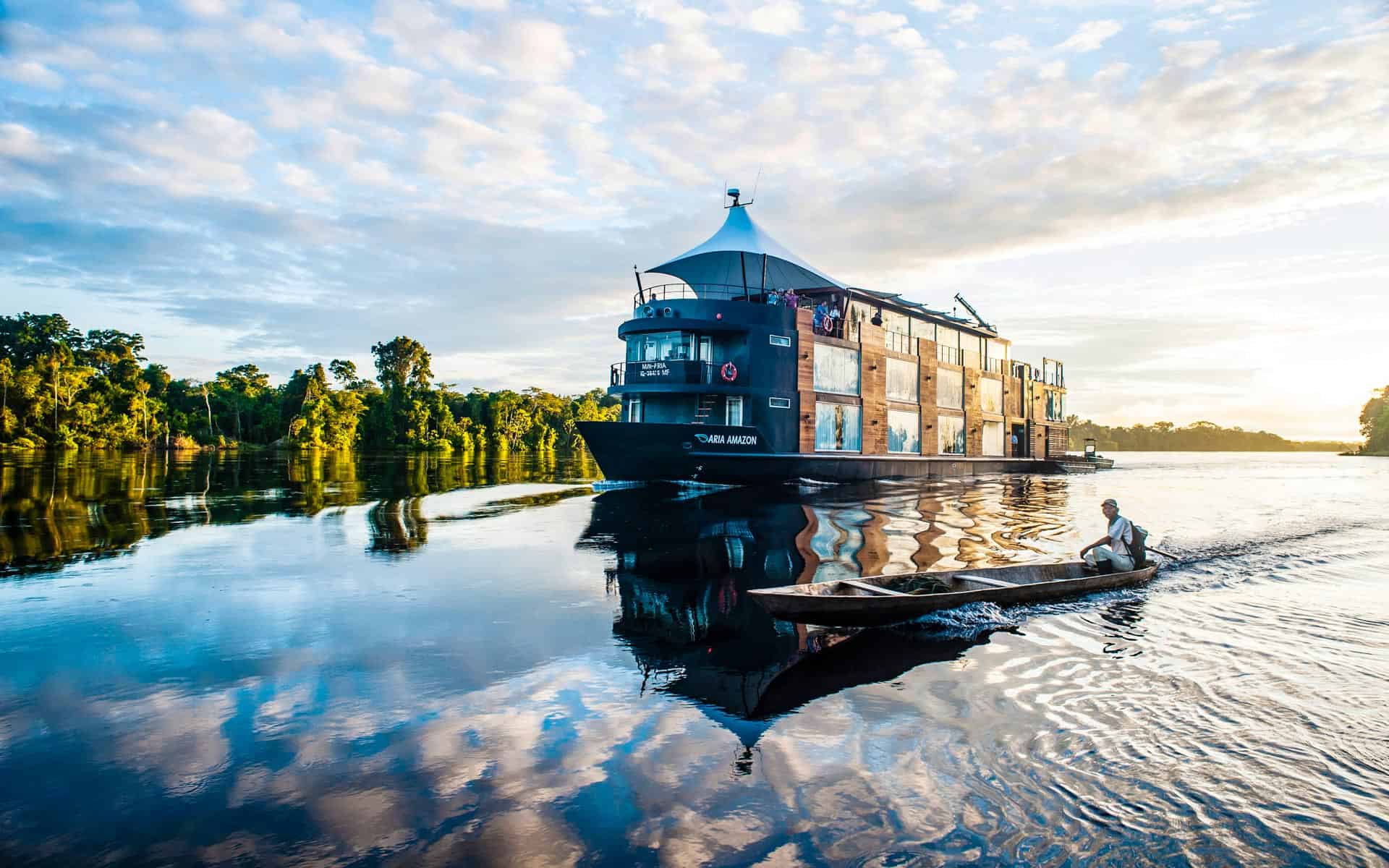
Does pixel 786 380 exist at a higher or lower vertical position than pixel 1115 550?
higher

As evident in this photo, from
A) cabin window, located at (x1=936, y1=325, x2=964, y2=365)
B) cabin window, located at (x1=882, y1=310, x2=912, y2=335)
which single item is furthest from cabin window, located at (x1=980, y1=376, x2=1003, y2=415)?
cabin window, located at (x1=882, y1=310, x2=912, y2=335)

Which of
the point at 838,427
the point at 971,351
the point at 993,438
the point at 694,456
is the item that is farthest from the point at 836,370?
the point at 993,438

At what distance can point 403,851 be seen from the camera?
4504 mm

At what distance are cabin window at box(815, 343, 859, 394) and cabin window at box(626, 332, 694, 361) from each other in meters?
6.98

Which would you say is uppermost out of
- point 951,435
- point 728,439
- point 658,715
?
point 951,435

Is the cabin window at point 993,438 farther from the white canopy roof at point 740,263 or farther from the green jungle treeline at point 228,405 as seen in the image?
the green jungle treeline at point 228,405

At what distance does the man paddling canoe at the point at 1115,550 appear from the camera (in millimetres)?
12859

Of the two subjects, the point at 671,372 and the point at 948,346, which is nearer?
the point at 671,372

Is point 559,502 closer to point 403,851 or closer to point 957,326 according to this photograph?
point 403,851

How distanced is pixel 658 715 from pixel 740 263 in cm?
3391

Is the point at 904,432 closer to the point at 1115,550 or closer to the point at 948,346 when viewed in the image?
the point at 948,346


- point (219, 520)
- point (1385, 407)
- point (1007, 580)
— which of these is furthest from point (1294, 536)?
point (1385, 407)

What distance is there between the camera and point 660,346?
31359 millimetres

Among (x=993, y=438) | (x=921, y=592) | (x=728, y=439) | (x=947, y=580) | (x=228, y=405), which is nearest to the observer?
(x=921, y=592)
